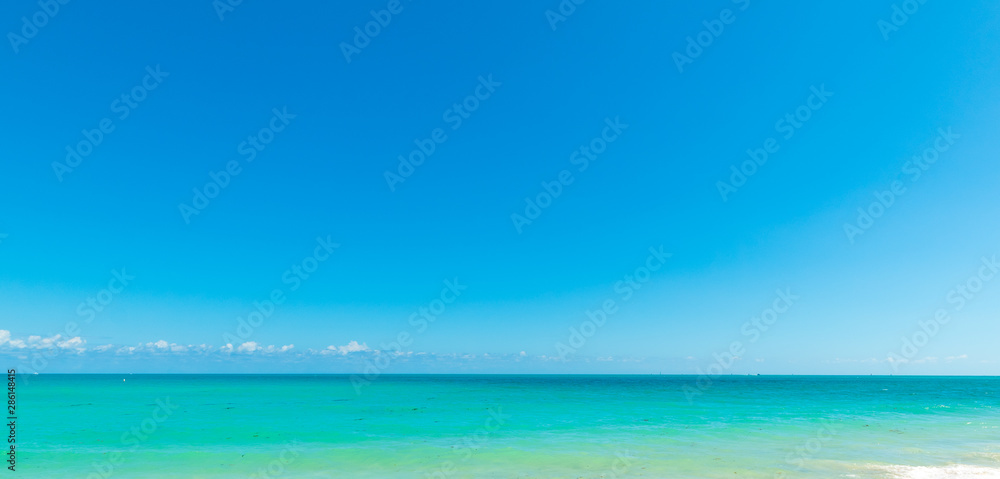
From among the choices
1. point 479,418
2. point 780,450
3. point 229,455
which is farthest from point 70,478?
point 780,450

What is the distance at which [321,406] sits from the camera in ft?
129

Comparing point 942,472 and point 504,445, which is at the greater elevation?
point 504,445

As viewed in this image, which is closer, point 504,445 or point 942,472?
point 942,472

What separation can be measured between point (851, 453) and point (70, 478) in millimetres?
23668

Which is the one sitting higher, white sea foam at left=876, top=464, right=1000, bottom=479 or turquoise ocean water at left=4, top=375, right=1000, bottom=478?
turquoise ocean water at left=4, top=375, right=1000, bottom=478

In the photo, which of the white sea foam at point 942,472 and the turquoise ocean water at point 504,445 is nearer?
the white sea foam at point 942,472

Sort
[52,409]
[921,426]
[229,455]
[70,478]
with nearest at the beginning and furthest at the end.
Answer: [70,478] < [229,455] < [921,426] < [52,409]

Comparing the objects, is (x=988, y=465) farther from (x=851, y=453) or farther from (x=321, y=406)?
(x=321, y=406)

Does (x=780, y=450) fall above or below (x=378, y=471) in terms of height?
below

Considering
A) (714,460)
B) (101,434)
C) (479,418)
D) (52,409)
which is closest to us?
(714,460)

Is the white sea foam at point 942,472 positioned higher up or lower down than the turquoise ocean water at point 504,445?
lower down

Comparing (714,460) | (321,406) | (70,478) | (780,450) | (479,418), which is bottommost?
(780,450)

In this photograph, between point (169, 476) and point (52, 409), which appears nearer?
point (169, 476)

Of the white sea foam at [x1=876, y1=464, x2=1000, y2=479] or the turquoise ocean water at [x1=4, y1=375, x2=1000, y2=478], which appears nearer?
the white sea foam at [x1=876, y1=464, x2=1000, y2=479]
